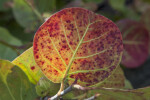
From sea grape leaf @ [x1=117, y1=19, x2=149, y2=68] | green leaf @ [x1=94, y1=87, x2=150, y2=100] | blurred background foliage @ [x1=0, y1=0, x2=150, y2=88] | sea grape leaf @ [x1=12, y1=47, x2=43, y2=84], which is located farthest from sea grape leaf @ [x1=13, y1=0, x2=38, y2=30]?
green leaf @ [x1=94, y1=87, x2=150, y2=100]

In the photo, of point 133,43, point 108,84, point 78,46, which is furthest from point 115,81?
point 133,43

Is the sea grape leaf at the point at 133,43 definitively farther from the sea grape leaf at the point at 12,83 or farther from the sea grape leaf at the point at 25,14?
the sea grape leaf at the point at 12,83

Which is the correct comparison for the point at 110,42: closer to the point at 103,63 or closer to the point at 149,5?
the point at 103,63

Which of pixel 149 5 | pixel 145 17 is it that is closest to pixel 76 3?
pixel 145 17

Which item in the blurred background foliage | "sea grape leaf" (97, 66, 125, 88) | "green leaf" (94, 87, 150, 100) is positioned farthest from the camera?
the blurred background foliage

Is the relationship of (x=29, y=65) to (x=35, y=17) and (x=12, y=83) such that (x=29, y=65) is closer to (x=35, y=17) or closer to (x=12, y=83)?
(x=12, y=83)

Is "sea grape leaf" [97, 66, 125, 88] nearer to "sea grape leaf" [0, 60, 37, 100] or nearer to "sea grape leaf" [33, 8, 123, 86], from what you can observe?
"sea grape leaf" [33, 8, 123, 86]
